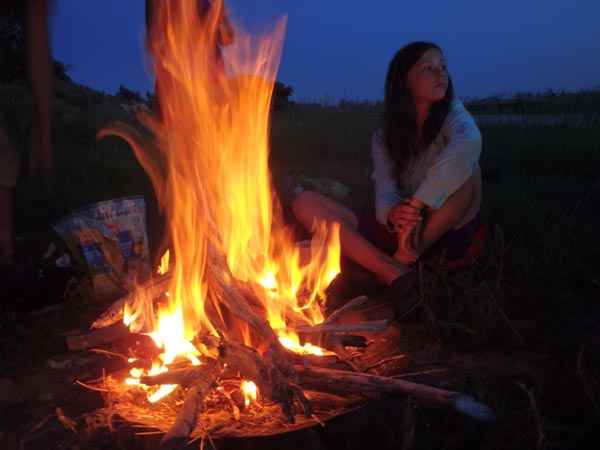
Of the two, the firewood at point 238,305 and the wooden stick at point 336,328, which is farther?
the wooden stick at point 336,328

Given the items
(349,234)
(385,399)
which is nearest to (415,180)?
(349,234)

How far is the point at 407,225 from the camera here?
10.7 ft

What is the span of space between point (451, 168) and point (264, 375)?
6.00 ft

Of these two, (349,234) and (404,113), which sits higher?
(404,113)

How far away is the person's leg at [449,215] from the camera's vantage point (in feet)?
11.0

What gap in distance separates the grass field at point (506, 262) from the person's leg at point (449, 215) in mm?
246

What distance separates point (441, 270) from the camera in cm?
327

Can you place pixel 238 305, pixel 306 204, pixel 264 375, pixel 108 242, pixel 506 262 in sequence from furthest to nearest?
pixel 306 204 < pixel 506 262 < pixel 108 242 < pixel 238 305 < pixel 264 375

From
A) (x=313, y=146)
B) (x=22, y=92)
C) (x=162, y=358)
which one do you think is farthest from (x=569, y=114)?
(x=22, y=92)

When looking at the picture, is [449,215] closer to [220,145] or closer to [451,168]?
[451,168]

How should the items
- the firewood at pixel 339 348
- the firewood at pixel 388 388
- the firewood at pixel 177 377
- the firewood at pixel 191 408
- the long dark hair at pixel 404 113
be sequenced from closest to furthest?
the firewood at pixel 191 408
the firewood at pixel 388 388
the firewood at pixel 177 377
the firewood at pixel 339 348
the long dark hair at pixel 404 113

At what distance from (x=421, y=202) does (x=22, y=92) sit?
381 inches

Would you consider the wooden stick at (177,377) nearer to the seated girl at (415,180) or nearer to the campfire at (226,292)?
the campfire at (226,292)

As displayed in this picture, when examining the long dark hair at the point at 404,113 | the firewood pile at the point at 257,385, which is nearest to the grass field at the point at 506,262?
the firewood pile at the point at 257,385
